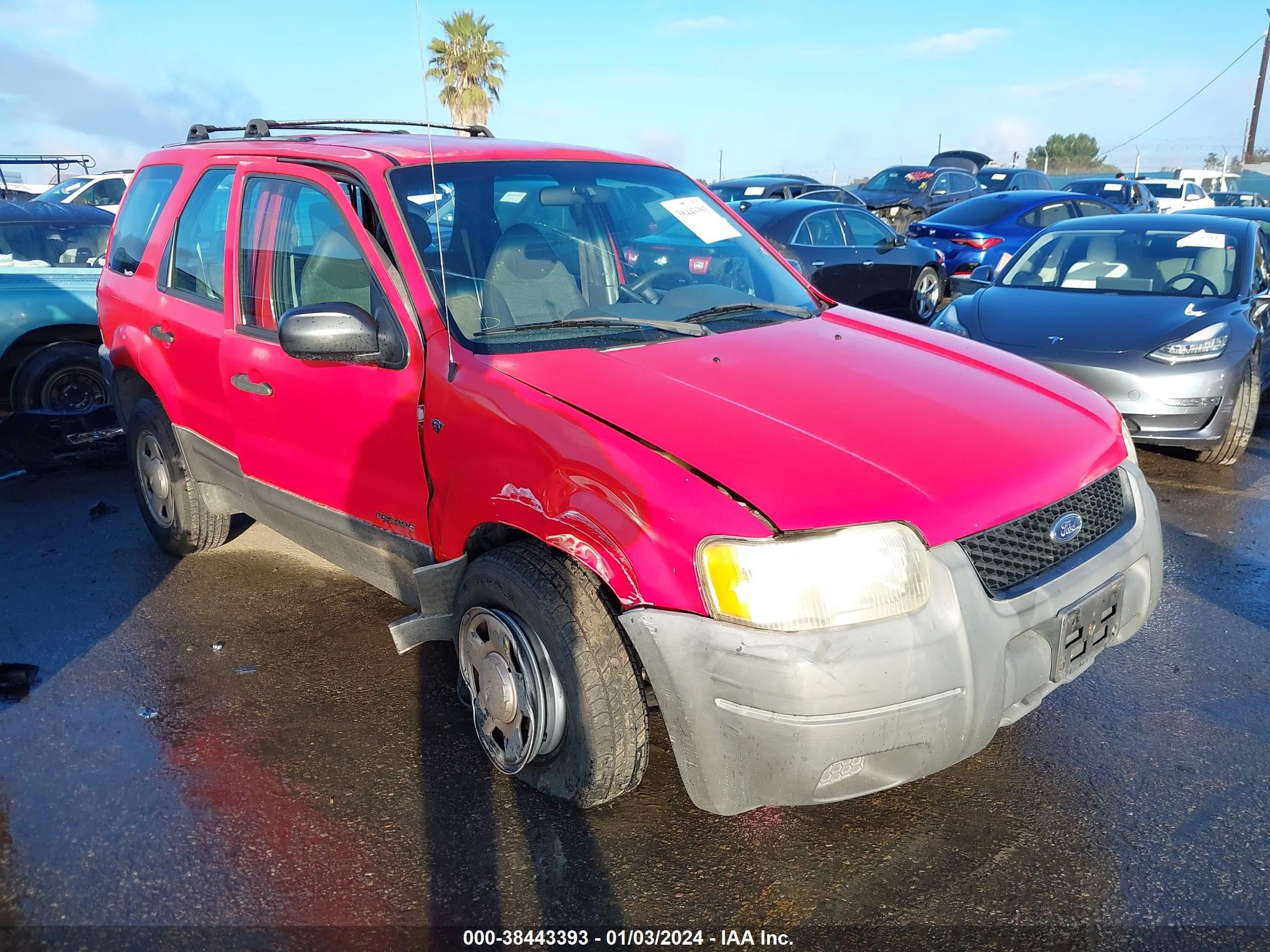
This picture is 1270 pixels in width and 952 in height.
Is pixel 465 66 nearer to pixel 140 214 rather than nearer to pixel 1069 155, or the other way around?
pixel 140 214

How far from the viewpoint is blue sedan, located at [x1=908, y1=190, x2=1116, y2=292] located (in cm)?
1239

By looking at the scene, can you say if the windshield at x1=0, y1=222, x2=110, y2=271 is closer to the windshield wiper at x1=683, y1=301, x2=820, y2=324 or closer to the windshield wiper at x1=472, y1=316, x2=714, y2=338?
the windshield wiper at x1=472, y1=316, x2=714, y2=338

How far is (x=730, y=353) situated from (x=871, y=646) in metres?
1.12

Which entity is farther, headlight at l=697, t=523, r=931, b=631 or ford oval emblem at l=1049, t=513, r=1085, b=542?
ford oval emblem at l=1049, t=513, r=1085, b=542

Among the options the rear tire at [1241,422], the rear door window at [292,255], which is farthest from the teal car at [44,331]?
the rear tire at [1241,422]

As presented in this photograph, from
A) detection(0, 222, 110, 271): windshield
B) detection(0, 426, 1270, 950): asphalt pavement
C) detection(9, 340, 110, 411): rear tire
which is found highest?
detection(0, 222, 110, 271): windshield

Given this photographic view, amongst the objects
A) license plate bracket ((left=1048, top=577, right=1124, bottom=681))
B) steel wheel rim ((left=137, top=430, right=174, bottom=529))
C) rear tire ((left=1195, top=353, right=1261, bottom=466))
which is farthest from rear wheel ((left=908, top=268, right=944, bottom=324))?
license plate bracket ((left=1048, top=577, right=1124, bottom=681))

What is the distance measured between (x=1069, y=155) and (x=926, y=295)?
191 ft

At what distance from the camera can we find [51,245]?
278 inches

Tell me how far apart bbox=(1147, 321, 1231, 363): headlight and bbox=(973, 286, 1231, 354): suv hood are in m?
0.05

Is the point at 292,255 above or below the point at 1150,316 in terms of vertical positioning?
above

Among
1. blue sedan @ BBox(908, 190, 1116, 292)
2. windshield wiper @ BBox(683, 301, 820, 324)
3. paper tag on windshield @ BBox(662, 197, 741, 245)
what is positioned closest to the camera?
windshield wiper @ BBox(683, 301, 820, 324)

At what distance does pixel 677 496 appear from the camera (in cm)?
227

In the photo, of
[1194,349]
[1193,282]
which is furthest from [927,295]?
[1194,349]
